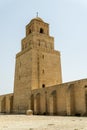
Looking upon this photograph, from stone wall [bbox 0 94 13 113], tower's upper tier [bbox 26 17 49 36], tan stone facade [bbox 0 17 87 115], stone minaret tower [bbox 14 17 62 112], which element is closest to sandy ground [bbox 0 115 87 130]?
tan stone facade [bbox 0 17 87 115]

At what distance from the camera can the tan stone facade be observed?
2528 centimetres

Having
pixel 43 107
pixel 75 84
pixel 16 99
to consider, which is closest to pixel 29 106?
pixel 43 107

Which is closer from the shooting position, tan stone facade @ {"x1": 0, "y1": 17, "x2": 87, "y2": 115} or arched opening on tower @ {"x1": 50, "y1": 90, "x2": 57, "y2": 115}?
arched opening on tower @ {"x1": 50, "y1": 90, "x2": 57, "y2": 115}

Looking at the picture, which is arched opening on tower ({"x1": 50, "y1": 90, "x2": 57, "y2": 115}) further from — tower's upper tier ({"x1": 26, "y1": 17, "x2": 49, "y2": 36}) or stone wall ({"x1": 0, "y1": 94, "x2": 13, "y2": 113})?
tower's upper tier ({"x1": 26, "y1": 17, "x2": 49, "y2": 36})

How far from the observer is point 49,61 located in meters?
33.1

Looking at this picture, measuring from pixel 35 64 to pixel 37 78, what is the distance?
2.18 meters

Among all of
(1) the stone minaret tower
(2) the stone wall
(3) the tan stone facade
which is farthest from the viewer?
(2) the stone wall

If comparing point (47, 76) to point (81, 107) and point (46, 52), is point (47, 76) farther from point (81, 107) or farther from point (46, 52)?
point (81, 107)

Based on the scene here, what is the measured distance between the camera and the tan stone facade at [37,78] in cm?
2528

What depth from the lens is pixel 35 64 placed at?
31.6m

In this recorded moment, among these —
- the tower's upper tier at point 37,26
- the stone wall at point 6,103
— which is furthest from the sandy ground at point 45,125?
the stone wall at point 6,103

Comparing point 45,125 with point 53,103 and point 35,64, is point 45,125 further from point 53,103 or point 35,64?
point 35,64

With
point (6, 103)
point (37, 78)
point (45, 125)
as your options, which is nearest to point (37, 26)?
point (37, 78)

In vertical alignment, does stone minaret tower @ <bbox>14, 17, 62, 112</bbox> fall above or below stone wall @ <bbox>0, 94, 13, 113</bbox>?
above
